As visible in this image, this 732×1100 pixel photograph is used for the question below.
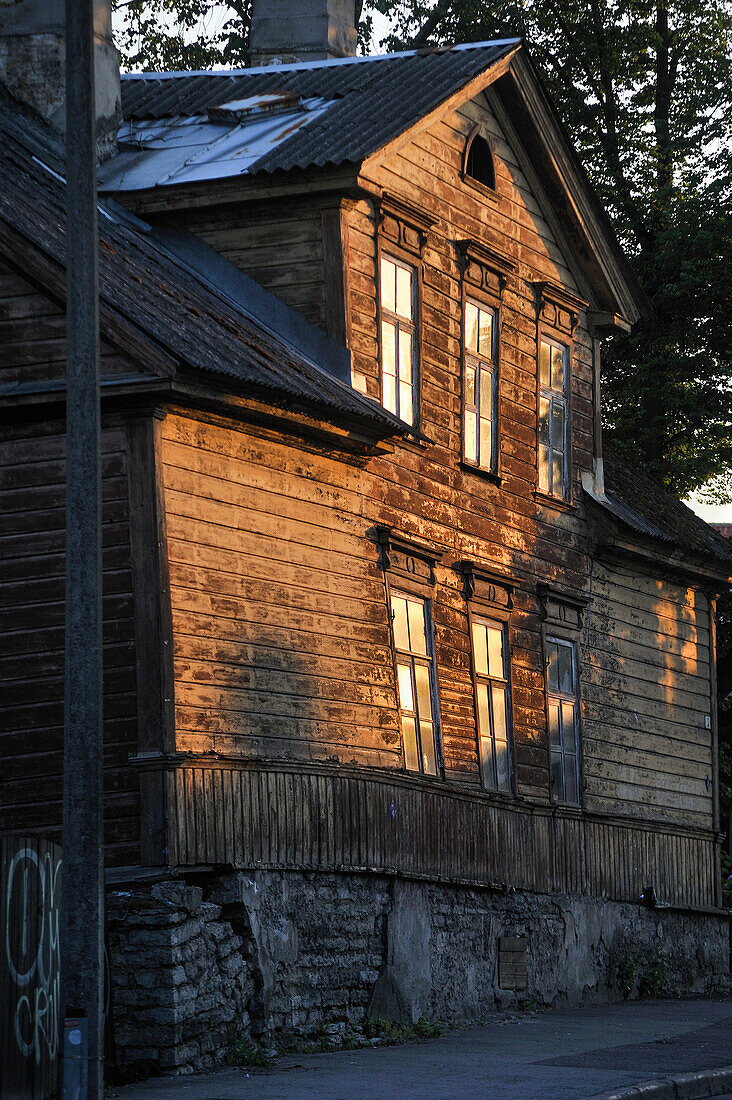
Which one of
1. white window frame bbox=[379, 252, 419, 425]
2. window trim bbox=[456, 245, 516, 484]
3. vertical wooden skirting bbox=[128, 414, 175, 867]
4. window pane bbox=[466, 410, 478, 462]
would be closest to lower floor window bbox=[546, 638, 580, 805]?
window trim bbox=[456, 245, 516, 484]

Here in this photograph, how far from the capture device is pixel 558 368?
20.5m

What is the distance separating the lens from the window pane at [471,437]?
18.2 metres

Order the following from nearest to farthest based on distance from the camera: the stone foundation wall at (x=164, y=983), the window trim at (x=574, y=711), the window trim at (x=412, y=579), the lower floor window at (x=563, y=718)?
the stone foundation wall at (x=164, y=983)
the window trim at (x=412, y=579)
the window trim at (x=574, y=711)
the lower floor window at (x=563, y=718)

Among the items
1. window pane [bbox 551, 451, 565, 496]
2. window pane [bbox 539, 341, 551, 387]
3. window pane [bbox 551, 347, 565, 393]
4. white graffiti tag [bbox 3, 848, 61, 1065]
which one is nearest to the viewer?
white graffiti tag [bbox 3, 848, 61, 1065]

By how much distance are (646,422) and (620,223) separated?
143 inches

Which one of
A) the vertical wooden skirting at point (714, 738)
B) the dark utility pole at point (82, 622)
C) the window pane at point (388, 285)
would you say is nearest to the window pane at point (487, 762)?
the window pane at point (388, 285)

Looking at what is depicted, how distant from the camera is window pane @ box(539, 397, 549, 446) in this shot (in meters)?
19.8

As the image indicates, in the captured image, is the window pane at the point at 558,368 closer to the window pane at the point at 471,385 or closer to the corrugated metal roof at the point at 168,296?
the window pane at the point at 471,385

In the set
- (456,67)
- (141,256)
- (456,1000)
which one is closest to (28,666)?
(141,256)

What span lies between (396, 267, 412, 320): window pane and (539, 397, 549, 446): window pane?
3128 mm

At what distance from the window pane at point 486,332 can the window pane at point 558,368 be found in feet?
5.54

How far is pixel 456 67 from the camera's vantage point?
60.1 feet

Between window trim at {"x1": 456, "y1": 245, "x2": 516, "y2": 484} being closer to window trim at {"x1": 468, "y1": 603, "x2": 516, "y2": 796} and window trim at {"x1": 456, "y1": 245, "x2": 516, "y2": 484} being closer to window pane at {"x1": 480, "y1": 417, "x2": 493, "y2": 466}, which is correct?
window pane at {"x1": 480, "y1": 417, "x2": 493, "y2": 466}

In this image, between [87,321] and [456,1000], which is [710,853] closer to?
[456,1000]
